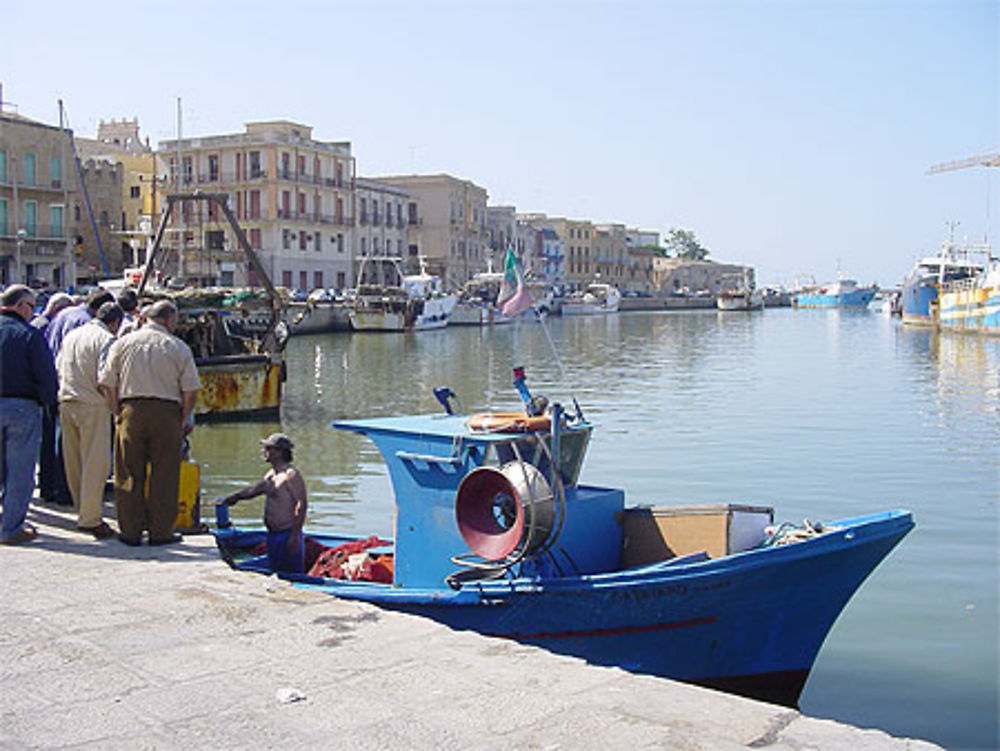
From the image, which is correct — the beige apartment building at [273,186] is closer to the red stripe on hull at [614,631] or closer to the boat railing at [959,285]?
the boat railing at [959,285]

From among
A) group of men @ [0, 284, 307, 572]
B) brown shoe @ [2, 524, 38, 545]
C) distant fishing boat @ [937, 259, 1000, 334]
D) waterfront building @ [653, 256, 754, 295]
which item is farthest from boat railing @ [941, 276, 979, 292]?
waterfront building @ [653, 256, 754, 295]

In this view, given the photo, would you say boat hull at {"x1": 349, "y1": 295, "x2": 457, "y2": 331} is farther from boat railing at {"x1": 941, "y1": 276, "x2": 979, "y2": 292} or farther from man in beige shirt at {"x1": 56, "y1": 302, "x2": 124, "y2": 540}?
man in beige shirt at {"x1": 56, "y1": 302, "x2": 124, "y2": 540}

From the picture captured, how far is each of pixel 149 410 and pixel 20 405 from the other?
0.94 metres

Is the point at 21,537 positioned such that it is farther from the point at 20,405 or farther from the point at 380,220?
the point at 380,220

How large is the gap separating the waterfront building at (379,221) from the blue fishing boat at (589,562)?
75226 millimetres

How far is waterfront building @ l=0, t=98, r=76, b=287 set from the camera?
55062 millimetres

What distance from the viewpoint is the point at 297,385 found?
33812mm

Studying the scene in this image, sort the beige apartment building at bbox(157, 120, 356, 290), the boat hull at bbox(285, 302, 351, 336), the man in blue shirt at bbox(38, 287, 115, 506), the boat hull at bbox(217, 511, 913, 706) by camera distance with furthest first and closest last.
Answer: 1. the beige apartment building at bbox(157, 120, 356, 290)
2. the boat hull at bbox(285, 302, 351, 336)
3. the man in blue shirt at bbox(38, 287, 115, 506)
4. the boat hull at bbox(217, 511, 913, 706)

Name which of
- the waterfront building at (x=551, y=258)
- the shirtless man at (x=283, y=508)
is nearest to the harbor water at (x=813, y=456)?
the shirtless man at (x=283, y=508)

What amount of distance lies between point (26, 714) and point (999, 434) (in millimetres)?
21056

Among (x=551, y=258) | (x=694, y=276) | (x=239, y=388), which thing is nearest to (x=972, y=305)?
(x=239, y=388)

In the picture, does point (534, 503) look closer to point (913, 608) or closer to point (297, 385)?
point (913, 608)

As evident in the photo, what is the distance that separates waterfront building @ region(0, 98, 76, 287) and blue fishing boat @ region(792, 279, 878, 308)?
117370mm

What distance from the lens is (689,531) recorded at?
8453 mm
